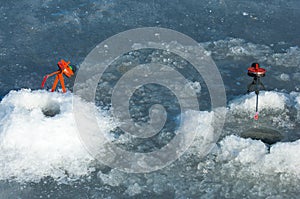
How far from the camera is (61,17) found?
17.1ft

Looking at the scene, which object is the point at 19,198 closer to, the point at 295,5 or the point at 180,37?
the point at 180,37

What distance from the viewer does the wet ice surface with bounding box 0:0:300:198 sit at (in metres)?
3.06

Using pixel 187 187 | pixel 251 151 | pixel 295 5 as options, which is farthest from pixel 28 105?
pixel 295 5

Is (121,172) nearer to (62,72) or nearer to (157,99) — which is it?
(157,99)

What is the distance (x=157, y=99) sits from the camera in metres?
3.86

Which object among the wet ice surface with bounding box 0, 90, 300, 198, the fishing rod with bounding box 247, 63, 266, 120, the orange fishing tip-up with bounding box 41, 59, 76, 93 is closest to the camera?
the wet ice surface with bounding box 0, 90, 300, 198

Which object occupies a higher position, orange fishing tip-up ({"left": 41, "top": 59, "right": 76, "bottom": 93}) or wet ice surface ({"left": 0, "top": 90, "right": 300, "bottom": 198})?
orange fishing tip-up ({"left": 41, "top": 59, "right": 76, "bottom": 93})

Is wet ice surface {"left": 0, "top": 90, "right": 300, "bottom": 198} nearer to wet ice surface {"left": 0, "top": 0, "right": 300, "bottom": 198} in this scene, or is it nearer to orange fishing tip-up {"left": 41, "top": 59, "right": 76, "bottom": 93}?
wet ice surface {"left": 0, "top": 0, "right": 300, "bottom": 198}

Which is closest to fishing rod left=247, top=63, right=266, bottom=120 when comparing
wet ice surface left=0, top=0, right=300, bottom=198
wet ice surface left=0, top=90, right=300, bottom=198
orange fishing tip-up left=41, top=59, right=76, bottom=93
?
wet ice surface left=0, top=0, right=300, bottom=198

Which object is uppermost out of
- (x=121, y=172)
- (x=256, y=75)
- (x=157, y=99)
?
(x=256, y=75)

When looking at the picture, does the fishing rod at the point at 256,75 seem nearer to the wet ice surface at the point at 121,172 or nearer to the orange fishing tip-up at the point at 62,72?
the wet ice surface at the point at 121,172

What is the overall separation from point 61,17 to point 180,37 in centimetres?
141

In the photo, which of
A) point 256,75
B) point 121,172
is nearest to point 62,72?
point 121,172

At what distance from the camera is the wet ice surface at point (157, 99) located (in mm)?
3064
